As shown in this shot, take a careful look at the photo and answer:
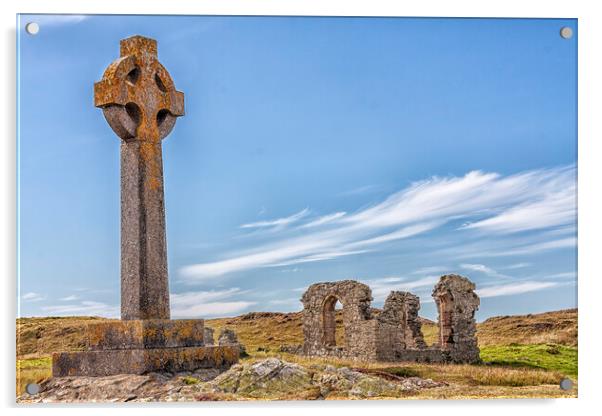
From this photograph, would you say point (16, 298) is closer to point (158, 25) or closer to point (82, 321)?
point (82, 321)

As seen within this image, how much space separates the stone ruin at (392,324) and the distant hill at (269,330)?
0.57 m

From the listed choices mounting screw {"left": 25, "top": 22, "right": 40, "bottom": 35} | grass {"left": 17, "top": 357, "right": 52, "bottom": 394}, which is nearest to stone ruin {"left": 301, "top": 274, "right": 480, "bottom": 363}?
grass {"left": 17, "top": 357, "right": 52, "bottom": 394}

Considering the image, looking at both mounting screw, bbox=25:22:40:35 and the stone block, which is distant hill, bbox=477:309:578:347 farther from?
mounting screw, bbox=25:22:40:35

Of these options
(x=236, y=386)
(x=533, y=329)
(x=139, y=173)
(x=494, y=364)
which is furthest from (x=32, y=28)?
(x=494, y=364)

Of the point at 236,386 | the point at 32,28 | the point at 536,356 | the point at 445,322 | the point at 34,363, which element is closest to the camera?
the point at 236,386

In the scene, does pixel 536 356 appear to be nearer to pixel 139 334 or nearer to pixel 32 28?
pixel 139 334

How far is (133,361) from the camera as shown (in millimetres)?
10094

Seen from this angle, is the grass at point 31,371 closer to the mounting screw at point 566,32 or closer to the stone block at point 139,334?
the stone block at point 139,334

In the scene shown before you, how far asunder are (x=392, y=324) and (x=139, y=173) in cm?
1122

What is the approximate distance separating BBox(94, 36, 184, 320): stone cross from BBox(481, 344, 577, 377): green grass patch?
4752 millimetres

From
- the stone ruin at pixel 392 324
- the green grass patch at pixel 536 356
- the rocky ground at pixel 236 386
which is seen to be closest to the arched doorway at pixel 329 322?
the stone ruin at pixel 392 324

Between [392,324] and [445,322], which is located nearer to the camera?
[392,324]

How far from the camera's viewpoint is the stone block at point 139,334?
10.2 meters
